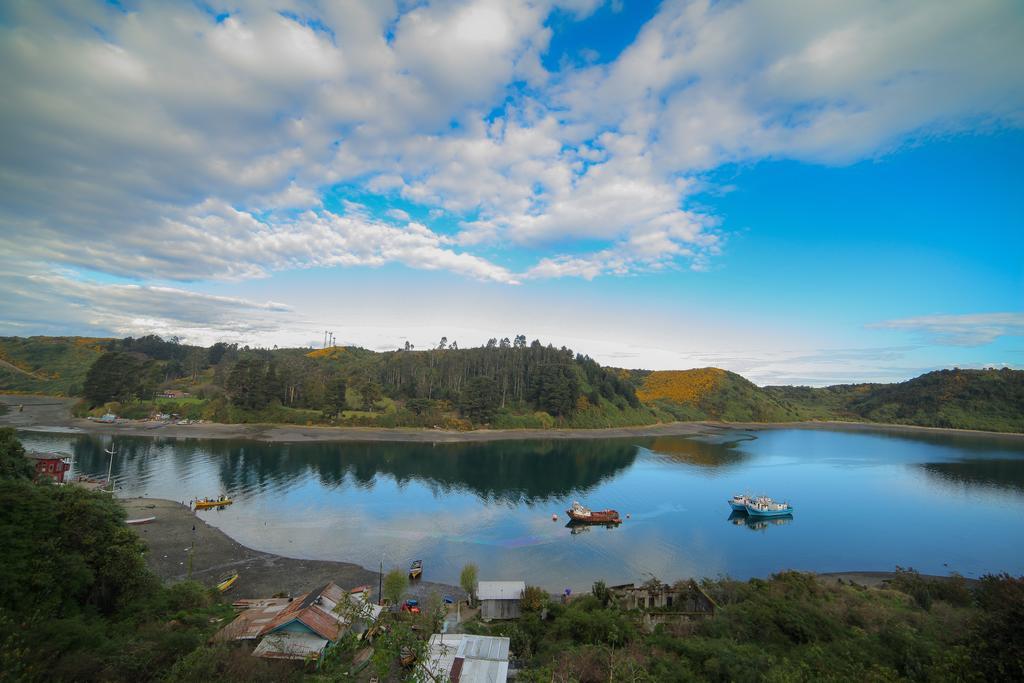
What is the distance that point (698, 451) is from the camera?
276 ft

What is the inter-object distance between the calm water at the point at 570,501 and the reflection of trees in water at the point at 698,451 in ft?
2.36

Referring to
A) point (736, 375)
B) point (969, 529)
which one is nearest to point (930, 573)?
point (969, 529)

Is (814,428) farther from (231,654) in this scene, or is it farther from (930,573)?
(231,654)

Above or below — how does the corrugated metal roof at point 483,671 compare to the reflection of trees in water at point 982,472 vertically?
above

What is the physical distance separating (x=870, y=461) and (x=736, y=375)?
81.7 m

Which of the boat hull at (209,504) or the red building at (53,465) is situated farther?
the boat hull at (209,504)

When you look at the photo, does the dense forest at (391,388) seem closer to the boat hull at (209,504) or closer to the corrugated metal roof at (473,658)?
the boat hull at (209,504)

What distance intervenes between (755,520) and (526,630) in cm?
3728

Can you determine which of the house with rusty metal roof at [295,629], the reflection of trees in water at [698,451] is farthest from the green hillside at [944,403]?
the house with rusty metal roof at [295,629]

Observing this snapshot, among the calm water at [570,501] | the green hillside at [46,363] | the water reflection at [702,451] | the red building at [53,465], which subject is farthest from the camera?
the green hillside at [46,363]

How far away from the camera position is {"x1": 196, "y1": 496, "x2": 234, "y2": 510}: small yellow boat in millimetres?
39531

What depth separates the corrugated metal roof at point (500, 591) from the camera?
22.0 metres

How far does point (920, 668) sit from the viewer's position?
12500mm

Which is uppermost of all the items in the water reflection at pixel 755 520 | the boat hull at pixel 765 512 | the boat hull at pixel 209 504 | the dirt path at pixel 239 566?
the boat hull at pixel 209 504
